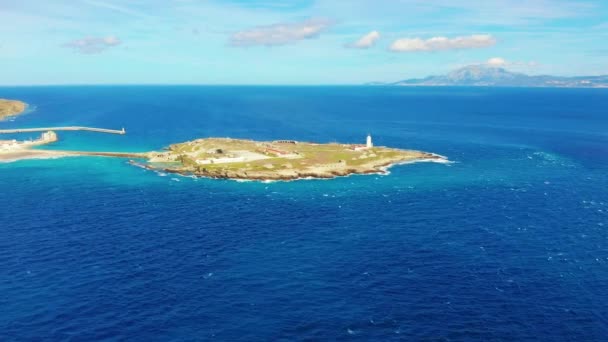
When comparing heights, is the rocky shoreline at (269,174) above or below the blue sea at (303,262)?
above

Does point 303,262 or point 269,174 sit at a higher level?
point 269,174

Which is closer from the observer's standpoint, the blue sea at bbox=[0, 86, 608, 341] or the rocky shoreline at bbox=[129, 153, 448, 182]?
the blue sea at bbox=[0, 86, 608, 341]

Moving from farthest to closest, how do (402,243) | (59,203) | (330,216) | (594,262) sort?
(59,203) < (330,216) < (402,243) < (594,262)

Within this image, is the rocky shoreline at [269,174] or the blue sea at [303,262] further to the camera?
the rocky shoreline at [269,174]

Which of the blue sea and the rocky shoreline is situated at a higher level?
the rocky shoreline

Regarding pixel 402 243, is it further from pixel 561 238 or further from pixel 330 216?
pixel 561 238

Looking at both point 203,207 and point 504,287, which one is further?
point 203,207

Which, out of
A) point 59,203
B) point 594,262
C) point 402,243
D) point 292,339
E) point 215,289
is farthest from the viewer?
point 59,203

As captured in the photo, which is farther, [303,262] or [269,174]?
[269,174]

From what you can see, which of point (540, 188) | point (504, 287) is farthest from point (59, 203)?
point (540, 188)
